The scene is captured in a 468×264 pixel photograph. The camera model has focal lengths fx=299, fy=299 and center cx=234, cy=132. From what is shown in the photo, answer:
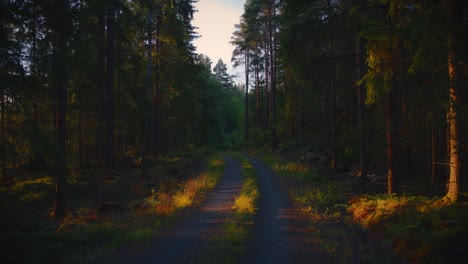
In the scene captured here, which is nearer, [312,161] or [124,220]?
[124,220]

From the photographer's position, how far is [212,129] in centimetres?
5819

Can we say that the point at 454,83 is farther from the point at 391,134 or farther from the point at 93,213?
the point at 93,213

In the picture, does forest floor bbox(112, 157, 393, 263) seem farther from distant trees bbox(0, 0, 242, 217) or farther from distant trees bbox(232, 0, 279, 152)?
distant trees bbox(232, 0, 279, 152)

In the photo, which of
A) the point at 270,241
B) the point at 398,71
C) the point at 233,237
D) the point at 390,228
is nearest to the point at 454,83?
the point at 390,228

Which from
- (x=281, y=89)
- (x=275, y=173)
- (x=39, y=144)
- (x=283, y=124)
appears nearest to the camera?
(x=39, y=144)

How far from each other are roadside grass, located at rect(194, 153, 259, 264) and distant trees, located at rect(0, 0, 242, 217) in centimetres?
494

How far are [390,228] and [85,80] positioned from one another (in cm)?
1778

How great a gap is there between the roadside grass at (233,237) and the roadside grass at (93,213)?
1.94 meters

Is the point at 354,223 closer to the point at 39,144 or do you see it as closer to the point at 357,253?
the point at 357,253

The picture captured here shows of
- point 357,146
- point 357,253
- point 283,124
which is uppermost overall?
point 283,124

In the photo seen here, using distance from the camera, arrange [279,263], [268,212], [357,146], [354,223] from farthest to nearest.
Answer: [357,146] → [268,212] → [354,223] → [279,263]

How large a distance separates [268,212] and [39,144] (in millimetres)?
7821

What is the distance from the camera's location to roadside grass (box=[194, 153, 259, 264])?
22.7 ft

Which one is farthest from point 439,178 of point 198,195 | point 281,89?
point 281,89
